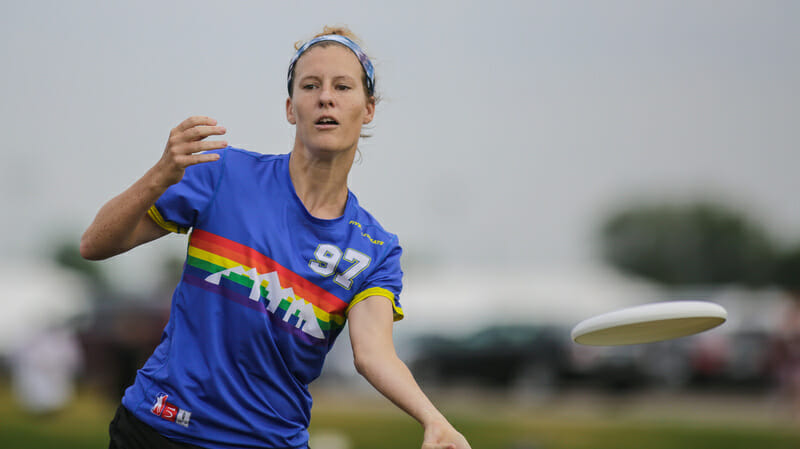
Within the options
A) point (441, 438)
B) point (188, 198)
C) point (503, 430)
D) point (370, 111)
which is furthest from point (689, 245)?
point (441, 438)

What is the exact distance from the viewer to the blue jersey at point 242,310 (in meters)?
3.67

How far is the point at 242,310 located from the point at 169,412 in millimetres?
491

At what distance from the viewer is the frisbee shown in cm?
428

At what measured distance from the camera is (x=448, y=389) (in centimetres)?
2266

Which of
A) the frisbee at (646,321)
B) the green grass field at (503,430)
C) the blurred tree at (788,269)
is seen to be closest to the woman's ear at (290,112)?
the frisbee at (646,321)

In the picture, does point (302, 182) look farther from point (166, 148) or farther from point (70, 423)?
point (70, 423)

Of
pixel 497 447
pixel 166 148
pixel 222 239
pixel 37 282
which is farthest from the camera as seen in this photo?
pixel 37 282

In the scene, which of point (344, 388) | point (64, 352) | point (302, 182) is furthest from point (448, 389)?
point (302, 182)

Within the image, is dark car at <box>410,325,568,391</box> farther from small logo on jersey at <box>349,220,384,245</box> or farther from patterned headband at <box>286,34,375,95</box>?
patterned headband at <box>286,34,375,95</box>

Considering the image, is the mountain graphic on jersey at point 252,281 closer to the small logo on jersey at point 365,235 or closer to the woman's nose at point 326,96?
the small logo on jersey at point 365,235

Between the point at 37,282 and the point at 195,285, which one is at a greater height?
the point at 37,282

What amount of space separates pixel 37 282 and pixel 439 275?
22480 millimetres

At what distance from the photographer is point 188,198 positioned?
145 inches

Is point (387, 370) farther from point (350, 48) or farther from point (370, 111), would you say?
point (350, 48)
